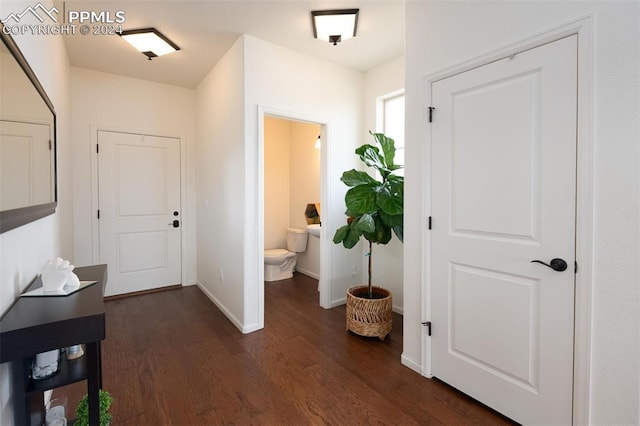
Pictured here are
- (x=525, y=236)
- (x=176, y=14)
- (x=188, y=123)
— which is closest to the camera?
(x=525, y=236)

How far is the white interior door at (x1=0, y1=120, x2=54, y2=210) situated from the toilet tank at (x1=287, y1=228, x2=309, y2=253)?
3.29 meters

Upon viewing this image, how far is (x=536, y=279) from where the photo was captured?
63.9 inches

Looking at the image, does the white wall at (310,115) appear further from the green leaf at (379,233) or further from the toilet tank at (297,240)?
the toilet tank at (297,240)

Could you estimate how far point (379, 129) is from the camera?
3.55 m

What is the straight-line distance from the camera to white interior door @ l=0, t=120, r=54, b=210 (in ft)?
3.47

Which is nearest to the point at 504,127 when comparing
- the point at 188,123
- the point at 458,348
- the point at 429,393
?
the point at 458,348

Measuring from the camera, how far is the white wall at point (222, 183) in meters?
2.93

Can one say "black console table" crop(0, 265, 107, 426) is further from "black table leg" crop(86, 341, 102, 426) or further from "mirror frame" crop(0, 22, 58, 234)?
"mirror frame" crop(0, 22, 58, 234)

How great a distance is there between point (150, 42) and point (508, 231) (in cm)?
329

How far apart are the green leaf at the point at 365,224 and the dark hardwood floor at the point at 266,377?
989 millimetres

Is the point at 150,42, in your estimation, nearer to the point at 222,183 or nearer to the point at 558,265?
the point at 222,183

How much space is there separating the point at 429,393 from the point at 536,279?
0.98m

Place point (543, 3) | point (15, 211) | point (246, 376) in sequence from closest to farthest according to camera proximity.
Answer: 1. point (15, 211)
2. point (543, 3)
3. point (246, 376)

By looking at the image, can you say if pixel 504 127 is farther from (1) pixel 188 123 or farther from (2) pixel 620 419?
(1) pixel 188 123
